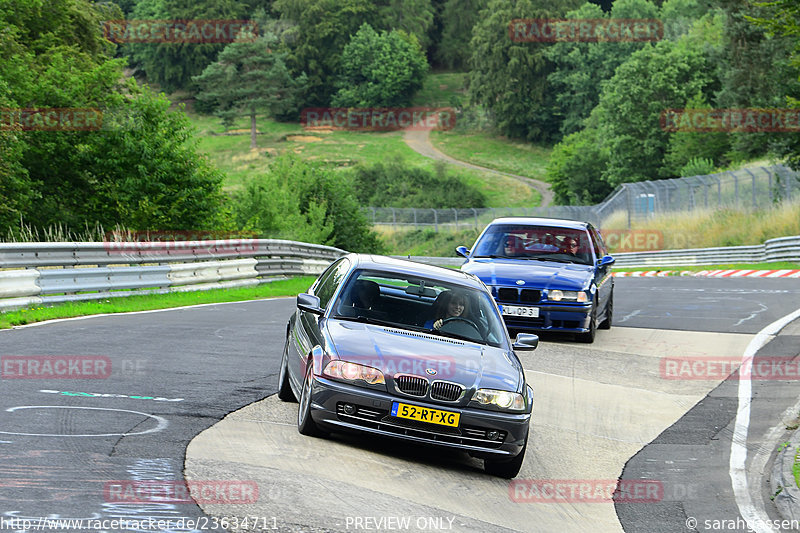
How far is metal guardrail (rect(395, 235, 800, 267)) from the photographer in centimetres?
3606

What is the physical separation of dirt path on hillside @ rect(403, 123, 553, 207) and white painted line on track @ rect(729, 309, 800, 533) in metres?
84.6

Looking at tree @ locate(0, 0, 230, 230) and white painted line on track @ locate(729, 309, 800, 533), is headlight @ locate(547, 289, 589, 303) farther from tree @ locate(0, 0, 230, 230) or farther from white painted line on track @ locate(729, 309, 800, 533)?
tree @ locate(0, 0, 230, 230)

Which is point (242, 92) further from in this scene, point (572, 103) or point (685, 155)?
point (685, 155)

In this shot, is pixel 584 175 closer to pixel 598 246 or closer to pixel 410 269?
pixel 598 246

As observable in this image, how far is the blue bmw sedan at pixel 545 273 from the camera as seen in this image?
14.8 meters

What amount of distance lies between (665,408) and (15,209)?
2407cm

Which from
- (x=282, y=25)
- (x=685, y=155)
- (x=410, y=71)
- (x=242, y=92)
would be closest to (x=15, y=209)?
(x=685, y=155)

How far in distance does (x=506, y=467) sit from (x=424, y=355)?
0.99 m

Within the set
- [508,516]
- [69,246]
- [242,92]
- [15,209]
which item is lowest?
[242,92]

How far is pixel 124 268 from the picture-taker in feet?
61.6

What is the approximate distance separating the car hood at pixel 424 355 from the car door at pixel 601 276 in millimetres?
7528

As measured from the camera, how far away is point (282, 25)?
150 metres

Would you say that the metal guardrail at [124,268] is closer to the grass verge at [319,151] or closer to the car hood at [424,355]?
the car hood at [424,355]

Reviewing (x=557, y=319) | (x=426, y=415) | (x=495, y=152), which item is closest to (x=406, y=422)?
(x=426, y=415)
